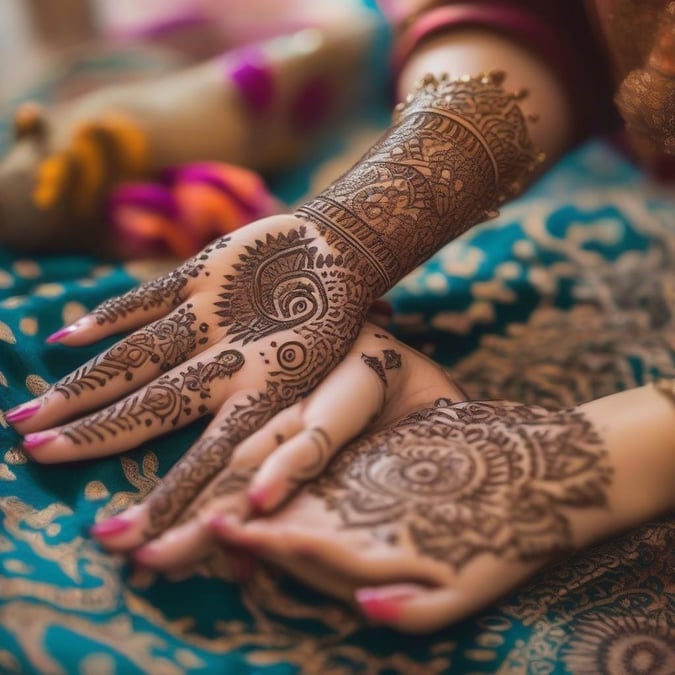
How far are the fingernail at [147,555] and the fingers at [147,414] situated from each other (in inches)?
5.1

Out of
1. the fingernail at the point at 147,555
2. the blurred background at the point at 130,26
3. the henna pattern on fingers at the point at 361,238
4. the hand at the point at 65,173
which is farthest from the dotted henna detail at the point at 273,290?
the blurred background at the point at 130,26

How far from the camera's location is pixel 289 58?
1468 mm

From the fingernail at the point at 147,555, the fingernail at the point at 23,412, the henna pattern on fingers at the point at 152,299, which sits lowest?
the fingernail at the point at 147,555

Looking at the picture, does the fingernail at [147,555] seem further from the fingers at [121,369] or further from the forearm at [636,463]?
the forearm at [636,463]

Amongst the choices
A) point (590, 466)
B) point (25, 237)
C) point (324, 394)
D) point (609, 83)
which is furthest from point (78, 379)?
point (609, 83)

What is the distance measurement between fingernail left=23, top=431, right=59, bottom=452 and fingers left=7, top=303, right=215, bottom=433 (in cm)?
2

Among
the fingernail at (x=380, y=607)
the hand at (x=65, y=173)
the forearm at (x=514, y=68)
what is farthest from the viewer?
the hand at (x=65, y=173)

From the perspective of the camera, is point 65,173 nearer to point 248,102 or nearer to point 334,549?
point 248,102

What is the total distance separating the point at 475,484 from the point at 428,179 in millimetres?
345

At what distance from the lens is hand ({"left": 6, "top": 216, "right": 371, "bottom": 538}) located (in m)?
0.66

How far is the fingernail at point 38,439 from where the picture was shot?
0.67m

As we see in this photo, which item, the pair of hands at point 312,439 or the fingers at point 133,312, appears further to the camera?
the fingers at point 133,312

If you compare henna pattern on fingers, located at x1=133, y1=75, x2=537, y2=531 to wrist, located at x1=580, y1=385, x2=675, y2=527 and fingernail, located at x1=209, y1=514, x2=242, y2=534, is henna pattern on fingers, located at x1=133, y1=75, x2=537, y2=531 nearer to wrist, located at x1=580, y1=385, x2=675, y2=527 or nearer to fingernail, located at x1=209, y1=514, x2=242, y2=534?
fingernail, located at x1=209, y1=514, x2=242, y2=534

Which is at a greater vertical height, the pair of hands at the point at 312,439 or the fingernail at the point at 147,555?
the pair of hands at the point at 312,439
